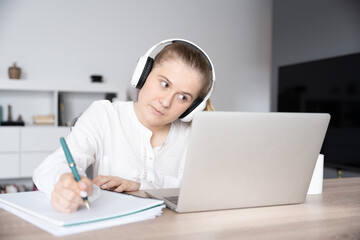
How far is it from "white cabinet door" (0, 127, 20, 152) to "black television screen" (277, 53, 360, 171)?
9.51 ft

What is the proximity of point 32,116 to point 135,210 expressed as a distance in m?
3.45

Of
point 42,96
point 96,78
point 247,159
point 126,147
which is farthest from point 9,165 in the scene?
point 247,159

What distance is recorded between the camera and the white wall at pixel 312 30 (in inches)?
150

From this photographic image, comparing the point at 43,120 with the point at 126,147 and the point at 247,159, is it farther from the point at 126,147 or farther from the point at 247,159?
the point at 247,159

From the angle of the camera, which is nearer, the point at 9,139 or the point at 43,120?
the point at 9,139

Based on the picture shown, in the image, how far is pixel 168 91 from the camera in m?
1.47

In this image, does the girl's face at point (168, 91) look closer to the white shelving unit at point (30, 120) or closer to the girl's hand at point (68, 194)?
the girl's hand at point (68, 194)

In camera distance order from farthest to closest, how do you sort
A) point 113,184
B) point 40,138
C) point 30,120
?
point 30,120
point 40,138
point 113,184

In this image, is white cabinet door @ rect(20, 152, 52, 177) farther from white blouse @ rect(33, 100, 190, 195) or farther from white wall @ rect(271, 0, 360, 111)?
white wall @ rect(271, 0, 360, 111)

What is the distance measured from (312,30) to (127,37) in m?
2.06

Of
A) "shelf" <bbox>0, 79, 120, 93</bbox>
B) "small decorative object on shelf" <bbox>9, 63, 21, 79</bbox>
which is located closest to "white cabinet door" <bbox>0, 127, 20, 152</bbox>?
"shelf" <bbox>0, 79, 120, 93</bbox>

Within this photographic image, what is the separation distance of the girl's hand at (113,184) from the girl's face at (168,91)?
36 cm

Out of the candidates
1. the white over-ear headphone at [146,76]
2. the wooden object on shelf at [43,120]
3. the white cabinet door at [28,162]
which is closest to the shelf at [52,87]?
the wooden object on shelf at [43,120]

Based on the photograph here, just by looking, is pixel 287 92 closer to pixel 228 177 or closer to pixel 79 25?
pixel 79 25
